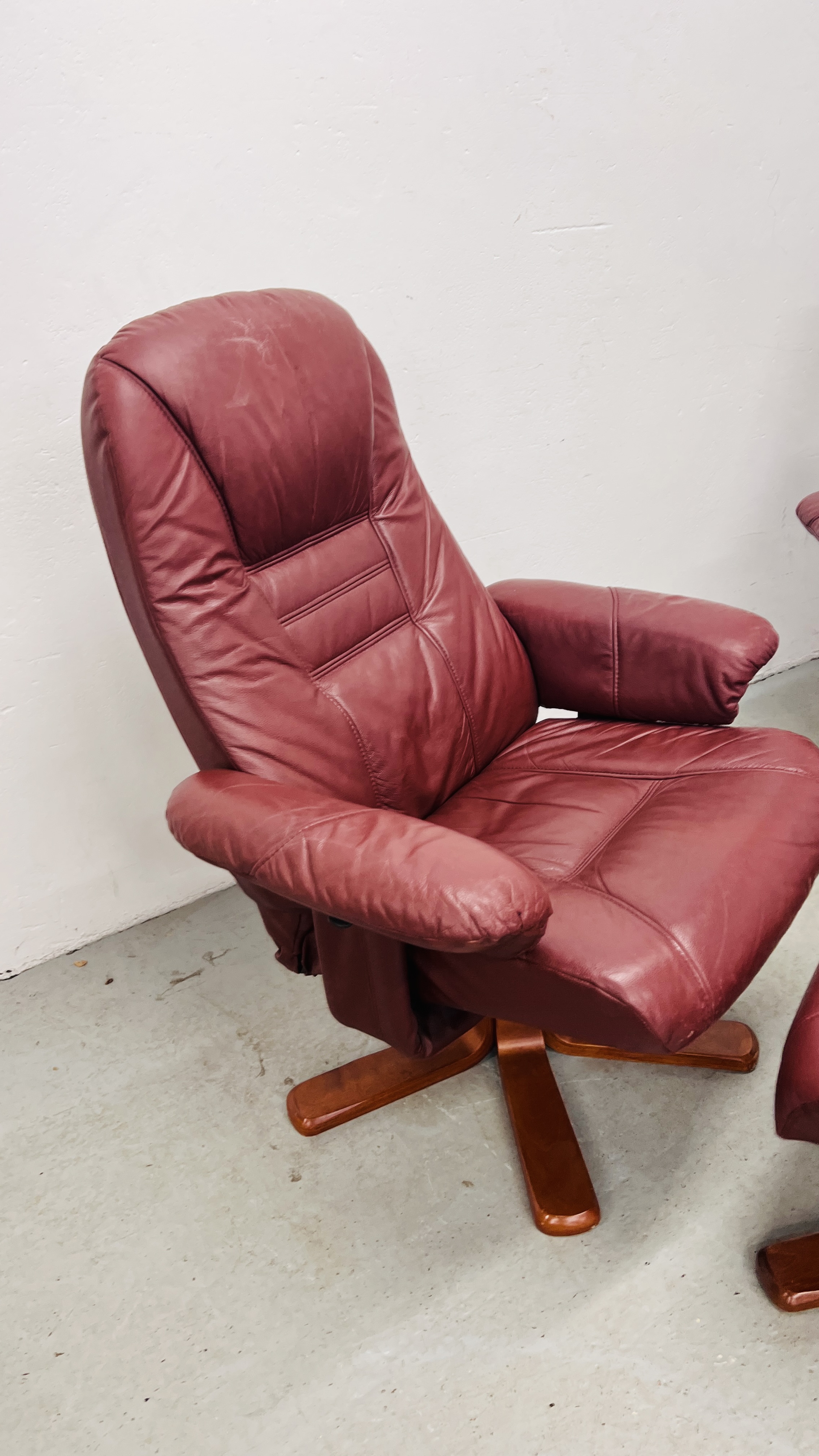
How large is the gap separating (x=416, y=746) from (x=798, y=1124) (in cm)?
69

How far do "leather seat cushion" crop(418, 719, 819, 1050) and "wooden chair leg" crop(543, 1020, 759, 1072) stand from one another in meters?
0.37

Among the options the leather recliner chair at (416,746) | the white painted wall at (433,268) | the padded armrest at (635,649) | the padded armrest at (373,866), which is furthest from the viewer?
the white painted wall at (433,268)

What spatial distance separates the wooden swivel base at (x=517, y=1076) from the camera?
140 centimetres

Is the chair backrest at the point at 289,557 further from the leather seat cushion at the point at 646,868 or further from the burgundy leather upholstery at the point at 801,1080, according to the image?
the burgundy leather upholstery at the point at 801,1080

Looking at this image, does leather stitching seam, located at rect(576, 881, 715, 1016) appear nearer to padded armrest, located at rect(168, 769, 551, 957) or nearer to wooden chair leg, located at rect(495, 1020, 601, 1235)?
padded armrest, located at rect(168, 769, 551, 957)

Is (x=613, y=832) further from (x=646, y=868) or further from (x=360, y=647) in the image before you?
(x=360, y=647)

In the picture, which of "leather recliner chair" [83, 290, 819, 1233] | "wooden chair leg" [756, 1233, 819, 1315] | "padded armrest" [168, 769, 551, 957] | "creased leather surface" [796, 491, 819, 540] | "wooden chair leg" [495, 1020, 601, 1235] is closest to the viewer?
"padded armrest" [168, 769, 551, 957]

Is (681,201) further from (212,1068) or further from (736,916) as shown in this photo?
(212,1068)

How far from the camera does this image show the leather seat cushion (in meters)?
1.03

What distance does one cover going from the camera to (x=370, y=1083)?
1.52 metres

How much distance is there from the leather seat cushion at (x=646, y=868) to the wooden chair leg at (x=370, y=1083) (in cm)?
39

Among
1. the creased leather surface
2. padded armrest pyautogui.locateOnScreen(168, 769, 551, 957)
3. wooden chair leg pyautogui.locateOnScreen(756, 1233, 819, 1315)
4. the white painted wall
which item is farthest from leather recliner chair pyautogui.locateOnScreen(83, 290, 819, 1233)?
the creased leather surface

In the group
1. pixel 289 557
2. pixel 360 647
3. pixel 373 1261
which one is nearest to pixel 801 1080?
pixel 373 1261

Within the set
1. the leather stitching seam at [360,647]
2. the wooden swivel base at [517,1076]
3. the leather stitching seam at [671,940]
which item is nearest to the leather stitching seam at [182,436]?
the leather stitching seam at [360,647]
